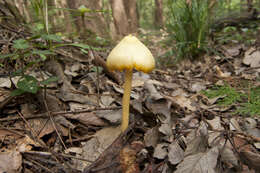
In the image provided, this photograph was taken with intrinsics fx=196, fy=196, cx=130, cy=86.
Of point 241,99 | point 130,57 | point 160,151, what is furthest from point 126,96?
point 241,99

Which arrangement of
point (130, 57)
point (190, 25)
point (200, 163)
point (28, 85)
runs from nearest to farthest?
point (200, 163), point (130, 57), point (28, 85), point (190, 25)

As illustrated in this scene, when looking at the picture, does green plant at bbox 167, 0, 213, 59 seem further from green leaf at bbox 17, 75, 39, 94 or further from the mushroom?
green leaf at bbox 17, 75, 39, 94

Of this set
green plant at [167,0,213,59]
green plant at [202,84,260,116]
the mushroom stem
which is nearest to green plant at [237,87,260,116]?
green plant at [202,84,260,116]

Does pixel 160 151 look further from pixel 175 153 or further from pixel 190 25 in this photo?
pixel 190 25

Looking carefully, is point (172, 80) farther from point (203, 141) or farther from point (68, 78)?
point (203, 141)

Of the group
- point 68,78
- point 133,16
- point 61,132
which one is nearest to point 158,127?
point 61,132

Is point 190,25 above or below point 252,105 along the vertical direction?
above

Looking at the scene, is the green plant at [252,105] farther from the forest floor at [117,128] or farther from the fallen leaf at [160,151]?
the fallen leaf at [160,151]

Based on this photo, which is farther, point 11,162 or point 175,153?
point 175,153
